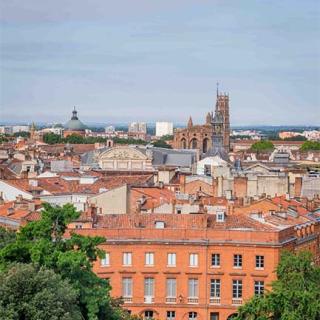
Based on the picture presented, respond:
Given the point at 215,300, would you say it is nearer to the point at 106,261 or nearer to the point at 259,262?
the point at 259,262

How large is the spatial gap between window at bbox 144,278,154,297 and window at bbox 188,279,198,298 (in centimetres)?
213

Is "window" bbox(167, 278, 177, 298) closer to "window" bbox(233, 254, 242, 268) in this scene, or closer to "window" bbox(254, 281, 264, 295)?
"window" bbox(233, 254, 242, 268)

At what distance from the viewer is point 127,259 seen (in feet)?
202

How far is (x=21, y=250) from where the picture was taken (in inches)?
1606

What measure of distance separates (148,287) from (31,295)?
25.0 m

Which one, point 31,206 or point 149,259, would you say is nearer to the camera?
point 149,259

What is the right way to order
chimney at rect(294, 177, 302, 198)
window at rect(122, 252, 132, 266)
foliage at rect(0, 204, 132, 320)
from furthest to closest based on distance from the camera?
chimney at rect(294, 177, 302, 198), window at rect(122, 252, 132, 266), foliage at rect(0, 204, 132, 320)

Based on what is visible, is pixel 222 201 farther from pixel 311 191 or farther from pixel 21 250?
pixel 21 250

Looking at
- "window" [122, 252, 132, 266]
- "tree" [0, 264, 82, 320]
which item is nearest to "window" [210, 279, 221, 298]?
"window" [122, 252, 132, 266]

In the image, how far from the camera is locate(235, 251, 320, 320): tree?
50.0 metres

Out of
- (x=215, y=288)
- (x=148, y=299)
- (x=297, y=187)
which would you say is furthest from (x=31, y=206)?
(x=297, y=187)

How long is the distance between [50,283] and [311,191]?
64123 mm

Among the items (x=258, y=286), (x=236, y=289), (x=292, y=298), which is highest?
(x=292, y=298)

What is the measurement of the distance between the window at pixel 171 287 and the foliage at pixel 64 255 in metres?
18.5
